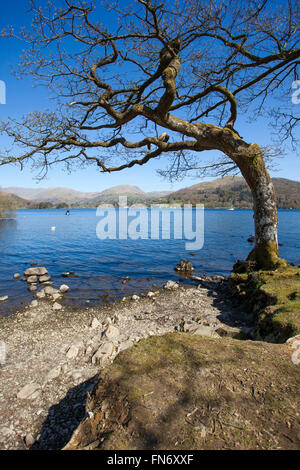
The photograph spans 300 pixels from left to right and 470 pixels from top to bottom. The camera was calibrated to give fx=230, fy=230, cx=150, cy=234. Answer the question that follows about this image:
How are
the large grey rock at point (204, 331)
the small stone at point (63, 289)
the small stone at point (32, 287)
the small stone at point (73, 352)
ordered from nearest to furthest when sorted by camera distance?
the small stone at point (73, 352), the large grey rock at point (204, 331), the small stone at point (63, 289), the small stone at point (32, 287)

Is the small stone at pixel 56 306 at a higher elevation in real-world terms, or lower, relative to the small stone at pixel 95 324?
lower

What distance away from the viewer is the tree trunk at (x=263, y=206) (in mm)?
10102

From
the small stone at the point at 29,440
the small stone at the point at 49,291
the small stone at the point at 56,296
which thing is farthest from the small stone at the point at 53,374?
the small stone at the point at 49,291

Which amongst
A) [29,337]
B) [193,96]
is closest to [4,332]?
[29,337]

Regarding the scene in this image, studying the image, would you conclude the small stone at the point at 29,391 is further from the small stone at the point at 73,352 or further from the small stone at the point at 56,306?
the small stone at the point at 56,306

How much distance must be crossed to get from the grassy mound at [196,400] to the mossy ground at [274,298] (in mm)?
1522

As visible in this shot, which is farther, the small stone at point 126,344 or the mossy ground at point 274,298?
the small stone at point 126,344

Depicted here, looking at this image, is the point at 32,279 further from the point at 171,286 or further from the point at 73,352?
the point at 73,352

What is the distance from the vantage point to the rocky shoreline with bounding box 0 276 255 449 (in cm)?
408

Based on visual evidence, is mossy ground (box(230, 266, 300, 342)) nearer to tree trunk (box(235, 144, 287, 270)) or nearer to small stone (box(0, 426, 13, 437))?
tree trunk (box(235, 144, 287, 270))

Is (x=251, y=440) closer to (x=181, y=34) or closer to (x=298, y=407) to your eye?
(x=298, y=407)

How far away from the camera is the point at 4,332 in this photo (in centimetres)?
758

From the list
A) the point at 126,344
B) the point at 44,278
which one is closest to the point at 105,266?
the point at 44,278

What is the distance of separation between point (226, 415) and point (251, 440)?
35 cm
